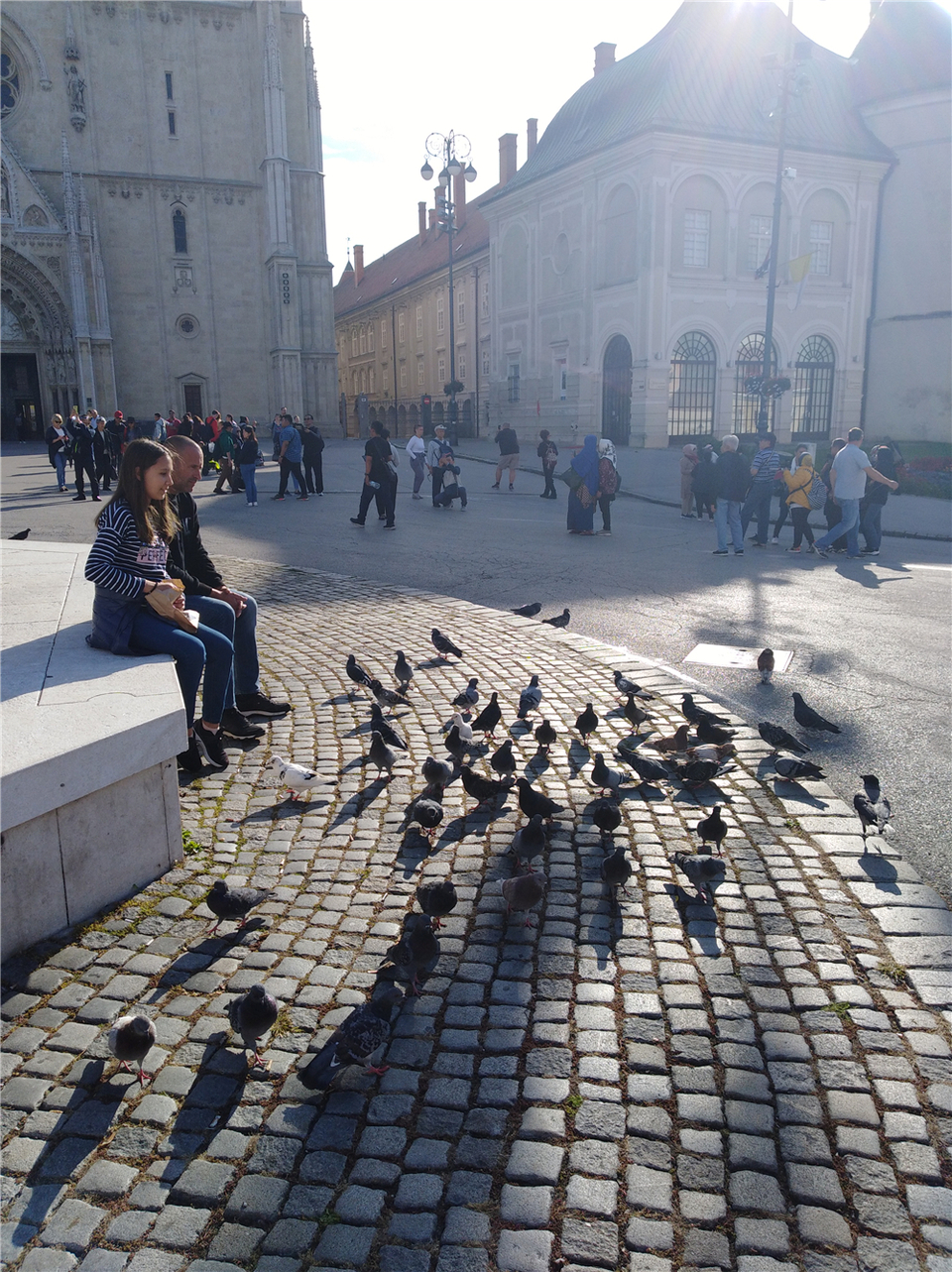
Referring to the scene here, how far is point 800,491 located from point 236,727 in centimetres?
1190

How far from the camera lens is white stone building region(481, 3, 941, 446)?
117 feet

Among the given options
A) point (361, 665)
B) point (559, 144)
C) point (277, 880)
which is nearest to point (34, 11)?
point (559, 144)

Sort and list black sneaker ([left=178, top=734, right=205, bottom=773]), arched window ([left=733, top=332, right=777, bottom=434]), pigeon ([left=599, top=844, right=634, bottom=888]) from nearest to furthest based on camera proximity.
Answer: pigeon ([left=599, top=844, right=634, bottom=888]), black sneaker ([left=178, top=734, right=205, bottom=773]), arched window ([left=733, top=332, right=777, bottom=434])

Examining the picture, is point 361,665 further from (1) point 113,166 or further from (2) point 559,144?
(1) point 113,166

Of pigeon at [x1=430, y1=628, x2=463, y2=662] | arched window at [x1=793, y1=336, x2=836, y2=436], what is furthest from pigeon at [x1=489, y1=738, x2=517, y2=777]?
arched window at [x1=793, y1=336, x2=836, y2=436]

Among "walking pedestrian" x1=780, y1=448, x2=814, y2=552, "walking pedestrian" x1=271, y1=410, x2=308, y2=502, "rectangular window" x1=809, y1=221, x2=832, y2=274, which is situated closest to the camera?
"walking pedestrian" x1=780, y1=448, x2=814, y2=552

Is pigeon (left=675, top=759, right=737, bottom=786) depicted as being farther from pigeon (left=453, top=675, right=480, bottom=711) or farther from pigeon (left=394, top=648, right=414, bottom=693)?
pigeon (left=394, top=648, right=414, bottom=693)

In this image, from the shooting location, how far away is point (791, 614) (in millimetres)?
10648

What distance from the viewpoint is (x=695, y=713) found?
649cm

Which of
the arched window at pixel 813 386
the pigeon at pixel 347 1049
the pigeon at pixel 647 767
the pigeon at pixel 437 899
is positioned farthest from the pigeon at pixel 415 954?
the arched window at pixel 813 386

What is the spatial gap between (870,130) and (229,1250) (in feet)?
157

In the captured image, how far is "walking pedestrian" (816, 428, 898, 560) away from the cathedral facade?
37.3m

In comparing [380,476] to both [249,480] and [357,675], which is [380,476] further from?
[357,675]

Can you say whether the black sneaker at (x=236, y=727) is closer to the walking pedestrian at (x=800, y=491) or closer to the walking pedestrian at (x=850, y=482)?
the walking pedestrian at (x=850, y=482)
